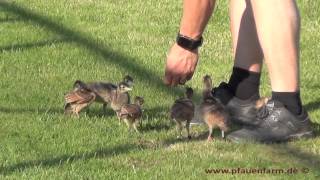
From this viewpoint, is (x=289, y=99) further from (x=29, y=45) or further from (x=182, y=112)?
(x=29, y=45)

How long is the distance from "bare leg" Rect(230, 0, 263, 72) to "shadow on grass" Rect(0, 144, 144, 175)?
44.6 inches

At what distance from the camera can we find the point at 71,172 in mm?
4926

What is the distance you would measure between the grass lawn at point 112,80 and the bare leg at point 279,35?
471 mm

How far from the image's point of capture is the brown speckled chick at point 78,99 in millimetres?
6113

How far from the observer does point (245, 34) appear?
6148mm

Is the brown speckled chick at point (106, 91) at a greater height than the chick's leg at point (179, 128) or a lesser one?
greater

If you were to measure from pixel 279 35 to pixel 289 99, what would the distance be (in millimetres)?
413

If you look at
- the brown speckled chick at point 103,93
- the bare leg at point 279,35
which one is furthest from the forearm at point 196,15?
the brown speckled chick at point 103,93

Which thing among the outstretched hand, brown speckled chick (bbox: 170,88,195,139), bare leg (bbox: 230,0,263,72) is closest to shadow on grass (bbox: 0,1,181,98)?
bare leg (bbox: 230,0,263,72)

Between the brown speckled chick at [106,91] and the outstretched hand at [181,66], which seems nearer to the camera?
the outstretched hand at [181,66]

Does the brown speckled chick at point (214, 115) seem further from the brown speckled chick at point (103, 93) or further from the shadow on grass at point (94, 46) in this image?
the shadow on grass at point (94, 46)

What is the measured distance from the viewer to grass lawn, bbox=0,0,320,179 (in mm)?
5133

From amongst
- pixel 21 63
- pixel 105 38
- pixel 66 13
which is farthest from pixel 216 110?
pixel 66 13

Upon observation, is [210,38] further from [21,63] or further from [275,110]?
[275,110]
